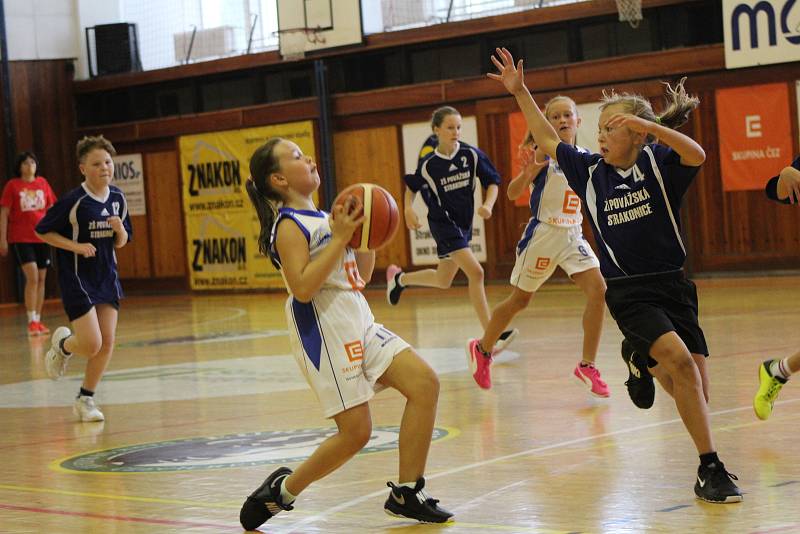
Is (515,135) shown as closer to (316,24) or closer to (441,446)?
(316,24)

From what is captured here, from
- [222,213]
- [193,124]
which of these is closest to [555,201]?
[222,213]

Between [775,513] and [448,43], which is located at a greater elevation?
[448,43]

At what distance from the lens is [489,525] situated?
4.50 meters

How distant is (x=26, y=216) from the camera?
55.4 ft

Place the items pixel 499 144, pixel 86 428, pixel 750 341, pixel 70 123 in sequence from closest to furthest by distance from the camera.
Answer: pixel 86 428
pixel 750 341
pixel 499 144
pixel 70 123

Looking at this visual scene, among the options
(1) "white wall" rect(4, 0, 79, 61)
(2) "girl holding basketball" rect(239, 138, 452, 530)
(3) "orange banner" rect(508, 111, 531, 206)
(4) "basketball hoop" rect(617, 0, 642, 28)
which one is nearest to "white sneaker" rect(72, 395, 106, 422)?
(2) "girl holding basketball" rect(239, 138, 452, 530)

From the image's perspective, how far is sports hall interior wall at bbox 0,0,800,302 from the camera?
1642 cm

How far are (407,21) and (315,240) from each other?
15089mm

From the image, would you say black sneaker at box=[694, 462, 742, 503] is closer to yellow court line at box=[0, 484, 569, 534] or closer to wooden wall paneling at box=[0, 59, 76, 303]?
yellow court line at box=[0, 484, 569, 534]

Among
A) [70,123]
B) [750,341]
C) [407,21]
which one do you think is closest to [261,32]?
[407,21]

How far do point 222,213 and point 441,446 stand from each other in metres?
16.0

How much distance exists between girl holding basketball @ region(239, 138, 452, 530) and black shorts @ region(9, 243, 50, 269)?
12.4m

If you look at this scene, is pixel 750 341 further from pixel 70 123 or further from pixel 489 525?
pixel 70 123

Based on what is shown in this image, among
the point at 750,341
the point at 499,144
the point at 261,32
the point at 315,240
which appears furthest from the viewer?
the point at 261,32
